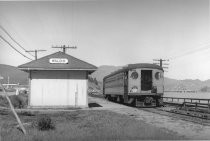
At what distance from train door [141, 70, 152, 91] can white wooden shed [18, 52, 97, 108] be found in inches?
163

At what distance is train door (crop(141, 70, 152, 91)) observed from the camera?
2686 centimetres

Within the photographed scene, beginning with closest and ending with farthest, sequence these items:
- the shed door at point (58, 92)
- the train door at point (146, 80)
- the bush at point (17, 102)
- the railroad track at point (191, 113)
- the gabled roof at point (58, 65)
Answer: the railroad track at point (191, 113) < the gabled roof at point (58, 65) < the shed door at point (58, 92) < the train door at point (146, 80) < the bush at point (17, 102)

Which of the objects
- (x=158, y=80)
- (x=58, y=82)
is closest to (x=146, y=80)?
(x=158, y=80)

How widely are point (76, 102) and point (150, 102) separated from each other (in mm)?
6172

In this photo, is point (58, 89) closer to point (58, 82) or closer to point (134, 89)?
point (58, 82)

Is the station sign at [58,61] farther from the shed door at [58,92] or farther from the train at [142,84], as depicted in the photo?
the train at [142,84]

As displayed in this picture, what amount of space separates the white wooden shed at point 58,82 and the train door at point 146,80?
415 centimetres

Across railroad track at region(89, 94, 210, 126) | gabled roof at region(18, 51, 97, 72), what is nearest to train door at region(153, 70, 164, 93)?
railroad track at region(89, 94, 210, 126)

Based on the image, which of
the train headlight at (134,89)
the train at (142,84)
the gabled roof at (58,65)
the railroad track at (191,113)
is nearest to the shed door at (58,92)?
the gabled roof at (58,65)

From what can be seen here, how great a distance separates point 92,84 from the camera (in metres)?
177

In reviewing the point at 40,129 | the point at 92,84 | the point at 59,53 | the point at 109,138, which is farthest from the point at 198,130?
the point at 92,84

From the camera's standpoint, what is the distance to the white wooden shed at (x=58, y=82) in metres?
25.7

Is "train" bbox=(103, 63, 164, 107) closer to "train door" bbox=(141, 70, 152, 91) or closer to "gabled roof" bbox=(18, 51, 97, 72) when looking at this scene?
"train door" bbox=(141, 70, 152, 91)

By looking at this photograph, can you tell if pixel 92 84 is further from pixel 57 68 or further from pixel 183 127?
pixel 183 127
